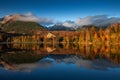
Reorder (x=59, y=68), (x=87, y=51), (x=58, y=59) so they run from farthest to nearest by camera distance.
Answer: (x=87, y=51)
(x=58, y=59)
(x=59, y=68)

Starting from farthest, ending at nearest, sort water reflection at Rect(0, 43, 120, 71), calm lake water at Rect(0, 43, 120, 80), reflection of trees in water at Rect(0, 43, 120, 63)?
reflection of trees in water at Rect(0, 43, 120, 63) → water reflection at Rect(0, 43, 120, 71) → calm lake water at Rect(0, 43, 120, 80)

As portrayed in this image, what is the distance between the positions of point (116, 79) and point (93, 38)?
150000 mm

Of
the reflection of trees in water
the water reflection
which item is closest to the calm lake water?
the water reflection

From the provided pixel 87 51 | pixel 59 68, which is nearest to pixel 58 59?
pixel 59 68

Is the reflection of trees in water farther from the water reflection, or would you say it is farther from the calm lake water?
the calm lake water

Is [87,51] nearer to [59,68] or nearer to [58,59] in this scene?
[58,59]

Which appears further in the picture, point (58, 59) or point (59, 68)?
point (58, 59)

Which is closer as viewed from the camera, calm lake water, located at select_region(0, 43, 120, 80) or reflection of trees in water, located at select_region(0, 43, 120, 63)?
calm lake water, located at select_region(0, 43, 120, 80)

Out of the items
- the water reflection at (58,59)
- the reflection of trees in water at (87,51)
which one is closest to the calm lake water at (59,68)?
the water reflection at (58,59)

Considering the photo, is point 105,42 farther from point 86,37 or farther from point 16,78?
point 16,78

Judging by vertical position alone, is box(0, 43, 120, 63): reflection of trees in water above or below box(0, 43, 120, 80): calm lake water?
below

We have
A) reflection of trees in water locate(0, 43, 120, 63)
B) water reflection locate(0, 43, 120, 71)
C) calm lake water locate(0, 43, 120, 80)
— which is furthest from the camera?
reflection of trees in water locate(0, 43, 120, 63)

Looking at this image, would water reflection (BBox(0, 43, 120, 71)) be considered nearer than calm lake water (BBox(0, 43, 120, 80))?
No

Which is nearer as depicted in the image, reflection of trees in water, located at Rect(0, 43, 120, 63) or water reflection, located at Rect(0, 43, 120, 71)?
water reflection, located at Rect(0, 43, 120, 71)
